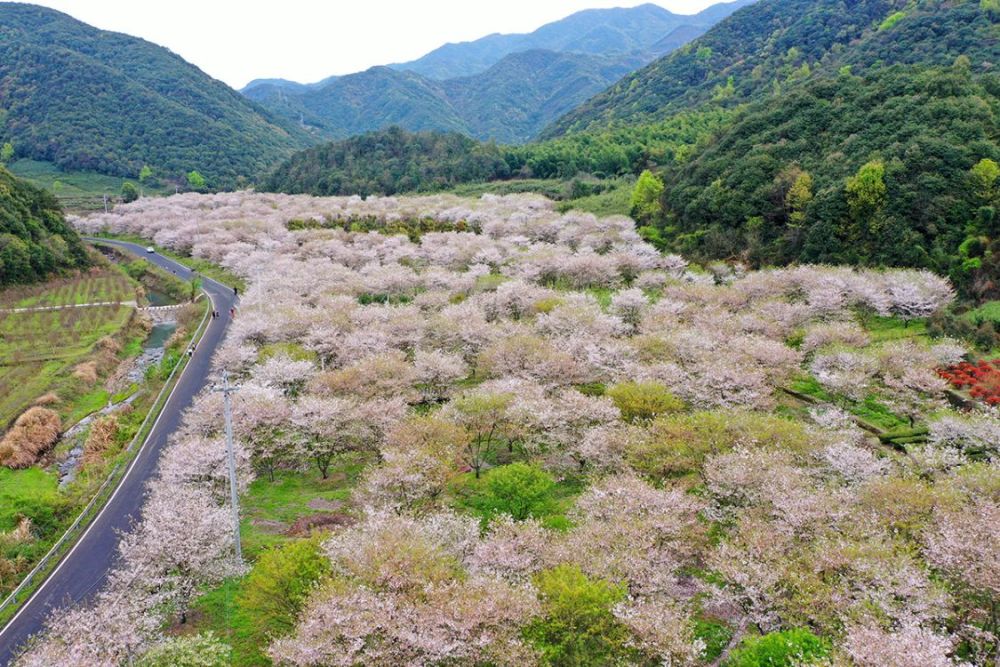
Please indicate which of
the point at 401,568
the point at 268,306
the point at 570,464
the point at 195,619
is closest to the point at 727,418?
the point at 570,464

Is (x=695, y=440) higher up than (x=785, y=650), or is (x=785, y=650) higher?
(x=785, y=650)

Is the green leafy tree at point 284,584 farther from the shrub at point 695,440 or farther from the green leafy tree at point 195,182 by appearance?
the green leafy tree at point 195,182

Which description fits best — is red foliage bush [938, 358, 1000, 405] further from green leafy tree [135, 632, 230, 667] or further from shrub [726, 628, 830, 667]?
green leafy tree [135, 632, 230, 667]

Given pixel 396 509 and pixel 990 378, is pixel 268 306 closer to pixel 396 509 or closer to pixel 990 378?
pixel 396 509

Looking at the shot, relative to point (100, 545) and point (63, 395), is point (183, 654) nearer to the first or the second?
point (100, 545)

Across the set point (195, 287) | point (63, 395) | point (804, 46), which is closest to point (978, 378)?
point (63, 395)
